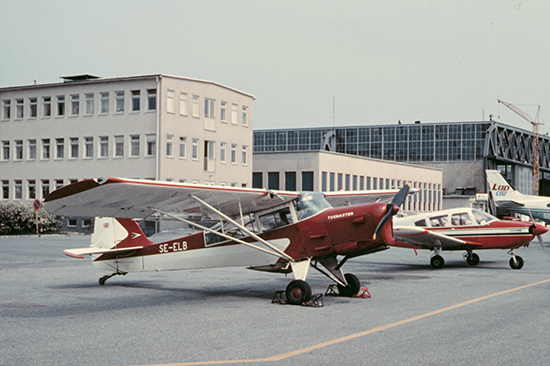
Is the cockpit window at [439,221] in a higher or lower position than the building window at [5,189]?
lower

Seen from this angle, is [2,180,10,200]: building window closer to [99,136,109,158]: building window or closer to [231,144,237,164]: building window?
[99,136,109,158]: building window

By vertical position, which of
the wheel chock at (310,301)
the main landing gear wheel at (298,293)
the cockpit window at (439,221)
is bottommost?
the wheel chock at (310,301)

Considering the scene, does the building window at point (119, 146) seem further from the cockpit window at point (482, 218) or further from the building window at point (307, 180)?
the cockpit window at point (482, 218)

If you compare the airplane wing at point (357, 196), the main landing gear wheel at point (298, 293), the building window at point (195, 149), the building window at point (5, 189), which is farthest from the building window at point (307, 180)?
the main landing gear wheel at point (298, 293)

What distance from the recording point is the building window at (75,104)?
5007cm

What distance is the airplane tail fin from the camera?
44.9 ft

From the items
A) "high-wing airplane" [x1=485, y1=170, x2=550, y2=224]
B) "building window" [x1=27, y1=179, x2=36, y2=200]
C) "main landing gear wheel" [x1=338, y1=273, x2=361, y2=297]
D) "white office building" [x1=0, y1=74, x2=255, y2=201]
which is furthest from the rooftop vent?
"main landing gear wheel" [x1=338, y1=273, x2=361, y2=297]

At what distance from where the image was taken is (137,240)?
13.7m

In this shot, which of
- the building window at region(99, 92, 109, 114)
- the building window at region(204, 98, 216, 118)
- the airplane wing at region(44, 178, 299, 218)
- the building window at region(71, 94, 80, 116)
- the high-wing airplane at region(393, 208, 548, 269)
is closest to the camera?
the airplane wing at region(44, 178, 299, 218)

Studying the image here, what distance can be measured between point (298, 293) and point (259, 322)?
2087 millimetres

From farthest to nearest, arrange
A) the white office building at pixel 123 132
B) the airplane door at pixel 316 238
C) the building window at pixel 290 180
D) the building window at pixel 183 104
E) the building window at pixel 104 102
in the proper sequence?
the building window at pixel 290 180
the building window at pixel 104 102
the building window at pixel 183 104
the white office building at pixel 123 132
the airplane door at pixel 316 238

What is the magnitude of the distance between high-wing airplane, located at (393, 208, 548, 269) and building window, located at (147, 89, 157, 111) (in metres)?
29.6

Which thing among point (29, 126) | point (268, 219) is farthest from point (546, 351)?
point (29, 126)

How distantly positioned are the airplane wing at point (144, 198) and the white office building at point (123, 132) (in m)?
34.1
